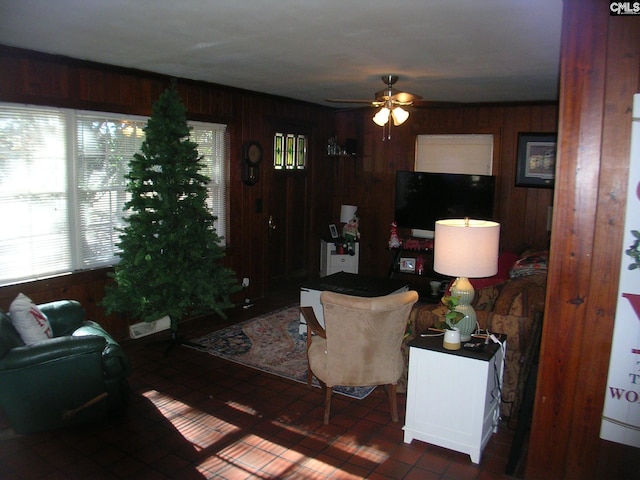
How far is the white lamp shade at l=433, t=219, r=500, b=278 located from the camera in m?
3.20

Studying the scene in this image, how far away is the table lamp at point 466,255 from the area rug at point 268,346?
117cm

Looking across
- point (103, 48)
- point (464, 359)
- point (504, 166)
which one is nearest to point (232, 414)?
point (464, 359)

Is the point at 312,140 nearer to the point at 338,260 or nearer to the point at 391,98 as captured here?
the point at 338,260

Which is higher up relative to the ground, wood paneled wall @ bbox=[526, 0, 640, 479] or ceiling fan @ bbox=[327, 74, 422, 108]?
ceiling fan @ bbox=[327, 74, 422, 108]

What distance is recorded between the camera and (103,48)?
394 cm

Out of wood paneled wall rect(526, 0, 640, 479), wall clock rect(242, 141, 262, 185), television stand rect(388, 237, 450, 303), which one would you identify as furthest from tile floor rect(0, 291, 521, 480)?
television stand rect(388, 237, 450, 303)

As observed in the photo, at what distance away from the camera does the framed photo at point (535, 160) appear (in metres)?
6.43

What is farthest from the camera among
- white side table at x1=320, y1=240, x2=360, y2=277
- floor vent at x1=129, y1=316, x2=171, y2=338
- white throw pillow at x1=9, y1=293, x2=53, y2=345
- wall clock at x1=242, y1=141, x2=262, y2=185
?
white side table at x1=320, y1=240, x2=360, y2=277

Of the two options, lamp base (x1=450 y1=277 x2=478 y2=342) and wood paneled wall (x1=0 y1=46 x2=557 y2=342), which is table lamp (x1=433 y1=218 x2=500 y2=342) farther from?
wood paneled wall (x1=0 y1=46 x2=557 y2=342)

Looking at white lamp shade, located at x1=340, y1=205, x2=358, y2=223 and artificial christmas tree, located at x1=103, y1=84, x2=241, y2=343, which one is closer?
artificial christmas tree, located at x1=103, y1=84, x2=241, y2=343

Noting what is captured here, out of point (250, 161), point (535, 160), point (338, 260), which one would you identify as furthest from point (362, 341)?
point (535, 160)

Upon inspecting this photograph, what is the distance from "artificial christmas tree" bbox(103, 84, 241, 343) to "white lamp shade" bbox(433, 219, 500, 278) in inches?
92.1

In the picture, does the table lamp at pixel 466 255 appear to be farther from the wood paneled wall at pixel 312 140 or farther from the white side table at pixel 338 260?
the white side table at pixel 338 260

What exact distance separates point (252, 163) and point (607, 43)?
4.40 meters
